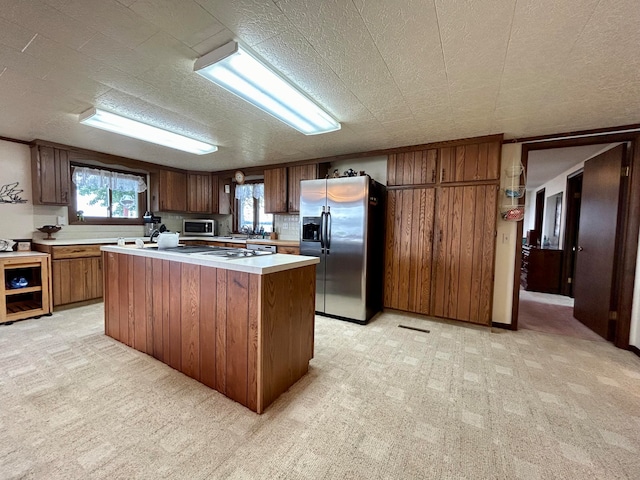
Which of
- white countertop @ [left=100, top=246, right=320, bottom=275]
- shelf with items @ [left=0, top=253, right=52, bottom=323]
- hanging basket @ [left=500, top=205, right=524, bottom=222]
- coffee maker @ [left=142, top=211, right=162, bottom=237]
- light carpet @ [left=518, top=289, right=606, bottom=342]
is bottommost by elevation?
light carpet @ [left=518, top=289, right=606, bottom=342]

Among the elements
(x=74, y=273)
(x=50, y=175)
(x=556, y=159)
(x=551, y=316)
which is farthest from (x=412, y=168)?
(x=50, y=175)

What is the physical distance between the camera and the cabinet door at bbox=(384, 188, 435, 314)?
341cm

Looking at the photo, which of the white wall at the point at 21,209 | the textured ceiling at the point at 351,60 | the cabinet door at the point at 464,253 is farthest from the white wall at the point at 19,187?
the cabinet door at the point at 464,253

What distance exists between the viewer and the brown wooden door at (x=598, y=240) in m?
2.88

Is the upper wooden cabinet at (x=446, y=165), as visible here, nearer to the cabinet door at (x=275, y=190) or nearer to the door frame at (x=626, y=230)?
the door frame at (x=626, y=230)

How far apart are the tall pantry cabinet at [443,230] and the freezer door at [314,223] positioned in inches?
36.7

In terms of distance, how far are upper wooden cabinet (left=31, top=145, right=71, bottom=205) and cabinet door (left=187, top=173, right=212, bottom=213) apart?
5.89 feet

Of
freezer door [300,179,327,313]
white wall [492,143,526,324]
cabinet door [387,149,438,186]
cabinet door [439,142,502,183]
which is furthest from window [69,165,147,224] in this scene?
white wall [492,143,526,324]

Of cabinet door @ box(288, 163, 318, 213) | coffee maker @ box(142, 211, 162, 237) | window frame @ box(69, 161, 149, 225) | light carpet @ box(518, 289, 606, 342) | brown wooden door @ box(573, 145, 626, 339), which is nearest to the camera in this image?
brown wooden door @ box(573, 145, 626, 339)

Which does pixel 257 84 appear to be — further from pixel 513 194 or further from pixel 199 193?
pixel 199 193

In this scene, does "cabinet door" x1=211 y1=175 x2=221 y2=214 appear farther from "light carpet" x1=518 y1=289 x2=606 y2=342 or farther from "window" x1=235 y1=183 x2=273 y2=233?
"light carpet" x1=518 y1=289 x2=606 y2=342

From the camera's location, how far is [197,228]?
17.6 feet

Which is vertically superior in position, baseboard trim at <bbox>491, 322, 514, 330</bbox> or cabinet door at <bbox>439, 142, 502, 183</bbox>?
cabinet door at <bbox>439, 142, 502, 183</bbox>

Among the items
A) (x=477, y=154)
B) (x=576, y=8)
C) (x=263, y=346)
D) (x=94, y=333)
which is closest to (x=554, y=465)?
(x=263, y=346)
